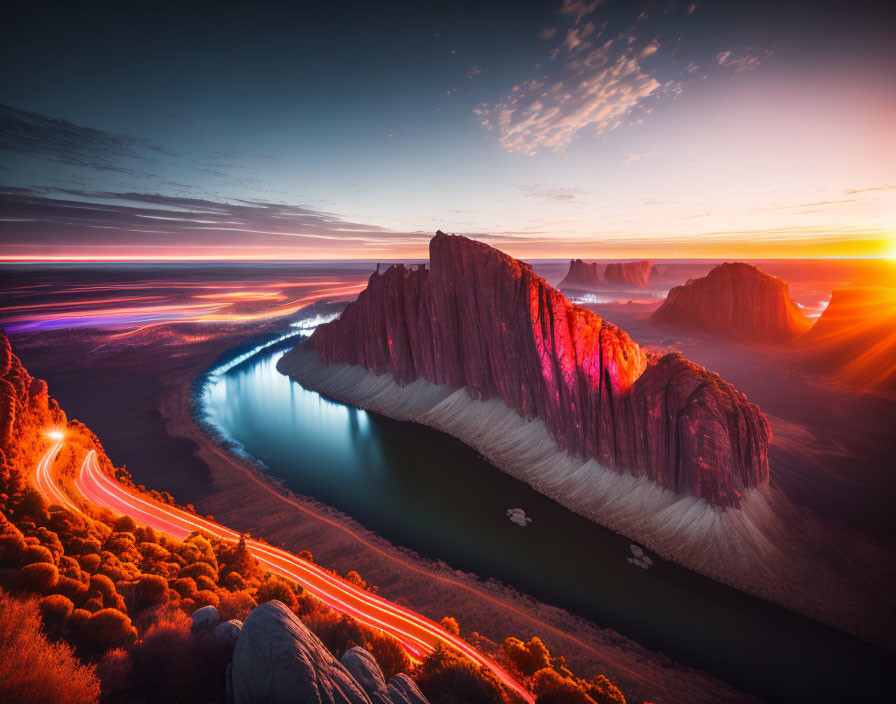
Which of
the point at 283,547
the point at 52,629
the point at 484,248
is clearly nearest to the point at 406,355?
the point at 484,248

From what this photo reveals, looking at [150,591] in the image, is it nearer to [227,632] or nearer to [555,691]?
[227,632]

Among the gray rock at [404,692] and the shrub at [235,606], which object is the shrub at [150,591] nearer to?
the shrub at [235,606]

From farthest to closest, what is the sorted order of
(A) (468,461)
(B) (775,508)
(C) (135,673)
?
(A) (468,461), (B) (775,508), (C) (135,673)

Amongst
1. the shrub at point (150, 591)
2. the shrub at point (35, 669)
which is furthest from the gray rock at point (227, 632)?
the shrub at point (150, 591)

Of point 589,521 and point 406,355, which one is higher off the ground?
point 406,355

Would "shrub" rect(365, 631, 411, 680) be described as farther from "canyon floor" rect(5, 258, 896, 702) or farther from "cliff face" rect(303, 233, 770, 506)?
"cliff face" rect(303, 233, 770, 506)

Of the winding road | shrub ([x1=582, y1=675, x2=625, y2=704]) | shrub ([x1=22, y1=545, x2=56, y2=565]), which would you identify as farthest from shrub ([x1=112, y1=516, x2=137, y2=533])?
shrub ([x1=582, y1=675, x2=625, y2=704])

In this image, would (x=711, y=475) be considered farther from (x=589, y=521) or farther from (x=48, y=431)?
(x=48, y=431)
